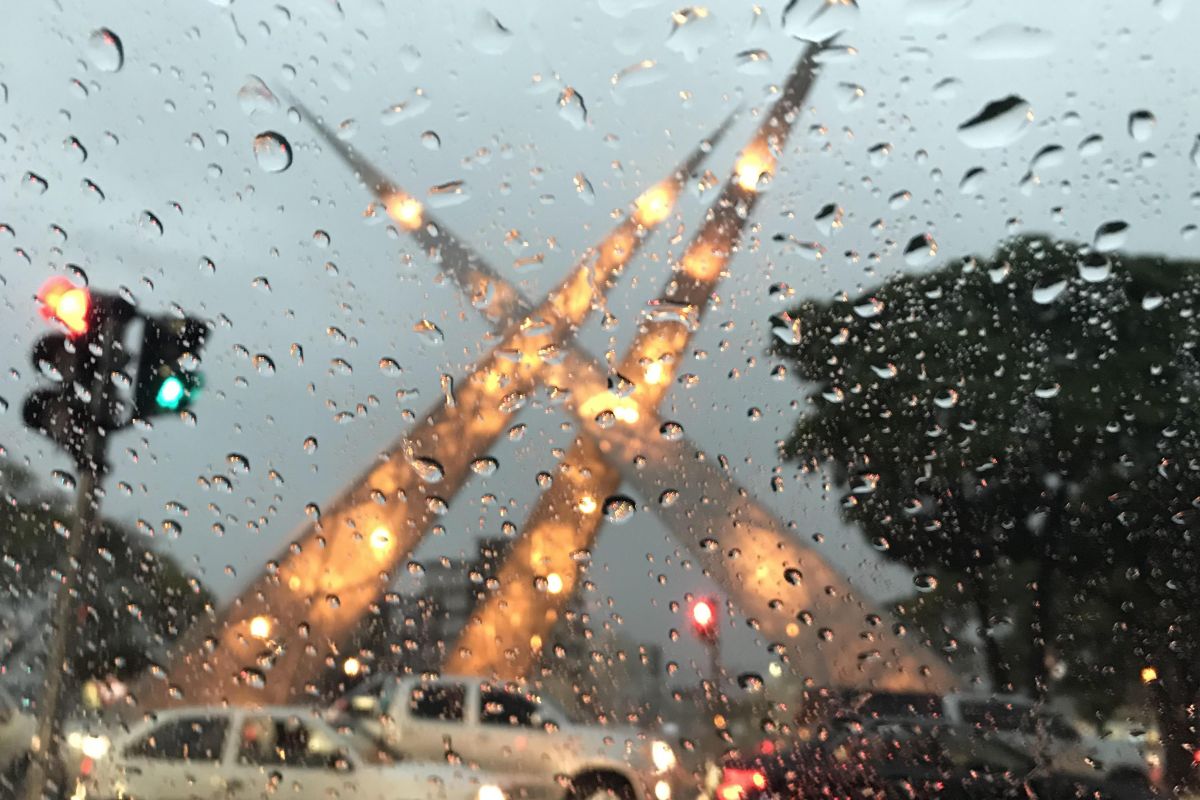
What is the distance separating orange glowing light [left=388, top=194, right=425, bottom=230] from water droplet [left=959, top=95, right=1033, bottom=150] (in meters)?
1.84

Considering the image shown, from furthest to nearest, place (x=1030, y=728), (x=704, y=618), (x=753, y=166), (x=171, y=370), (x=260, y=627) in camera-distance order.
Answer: (x=171, y=370) → (x=753, y=166) → (x=260, y=627) → (x=704, y=618) → (x=1030, y=728)

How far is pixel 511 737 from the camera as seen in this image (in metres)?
3.35

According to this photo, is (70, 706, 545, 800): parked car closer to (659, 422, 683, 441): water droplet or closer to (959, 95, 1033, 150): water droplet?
(659, 422, 683, 441): water droplet

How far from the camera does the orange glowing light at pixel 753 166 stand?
385cm

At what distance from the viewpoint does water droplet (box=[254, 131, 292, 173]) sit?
4.12 meters

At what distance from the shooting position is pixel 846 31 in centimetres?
381

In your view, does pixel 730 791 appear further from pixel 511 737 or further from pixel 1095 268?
pixel 1095 268

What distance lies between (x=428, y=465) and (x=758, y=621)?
113cm

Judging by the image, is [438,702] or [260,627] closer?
[438,702]

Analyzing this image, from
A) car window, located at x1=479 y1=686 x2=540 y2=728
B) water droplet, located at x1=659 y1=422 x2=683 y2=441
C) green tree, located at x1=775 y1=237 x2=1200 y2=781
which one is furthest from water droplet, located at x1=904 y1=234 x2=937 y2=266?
car window, located at x1=479 y1=686 x2=540 y2=728

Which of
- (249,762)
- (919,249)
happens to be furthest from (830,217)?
(249,762)

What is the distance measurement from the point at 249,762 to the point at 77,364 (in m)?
1.55

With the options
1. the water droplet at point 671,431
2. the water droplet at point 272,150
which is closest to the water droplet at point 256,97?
the water droplet at point 272,150

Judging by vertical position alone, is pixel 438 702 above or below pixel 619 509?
below
